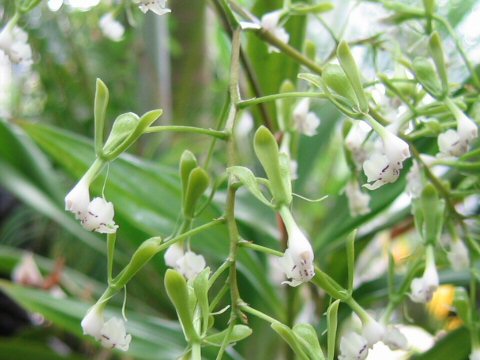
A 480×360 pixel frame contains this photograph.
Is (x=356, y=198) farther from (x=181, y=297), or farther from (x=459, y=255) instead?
(x=181, y=297)

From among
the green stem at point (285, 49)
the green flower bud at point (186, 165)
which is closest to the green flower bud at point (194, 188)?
the green flower bud at point (186, 165)

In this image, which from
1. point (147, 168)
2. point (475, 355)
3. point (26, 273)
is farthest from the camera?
point (26, 273)

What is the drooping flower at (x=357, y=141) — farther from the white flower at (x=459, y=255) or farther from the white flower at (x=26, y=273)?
the white flower at (x=26, y=273)

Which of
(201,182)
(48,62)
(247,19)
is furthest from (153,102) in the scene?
(201,182)

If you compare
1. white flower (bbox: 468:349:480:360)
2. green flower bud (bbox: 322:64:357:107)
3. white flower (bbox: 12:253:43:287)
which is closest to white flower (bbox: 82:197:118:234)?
green flower bud (bbox: 322:64:357:107)

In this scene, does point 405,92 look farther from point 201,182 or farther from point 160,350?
point 160,350

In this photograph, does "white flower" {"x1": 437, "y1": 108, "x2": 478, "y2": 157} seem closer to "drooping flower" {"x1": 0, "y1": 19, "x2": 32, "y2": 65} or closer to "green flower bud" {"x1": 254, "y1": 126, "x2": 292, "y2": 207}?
"green flower bud" {"x1": 254, "y1": 126, "x2": 292, "y2": 207}

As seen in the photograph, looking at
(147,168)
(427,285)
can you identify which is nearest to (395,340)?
(427,285)
